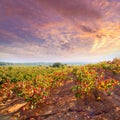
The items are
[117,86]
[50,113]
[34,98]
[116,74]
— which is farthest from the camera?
[116,74]

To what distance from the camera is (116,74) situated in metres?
14.5

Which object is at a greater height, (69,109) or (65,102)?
(65,102)

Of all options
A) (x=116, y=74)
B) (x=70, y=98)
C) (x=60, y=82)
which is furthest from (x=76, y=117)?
(x=116, y=74)

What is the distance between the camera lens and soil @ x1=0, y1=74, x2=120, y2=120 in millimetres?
8484

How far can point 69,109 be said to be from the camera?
918 centimetres

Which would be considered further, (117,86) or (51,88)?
(51,88)

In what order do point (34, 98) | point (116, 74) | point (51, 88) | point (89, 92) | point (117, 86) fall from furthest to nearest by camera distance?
point (116, 74) → point (51, 88) → point (117, 86) → point (89, 92) → point (34, 98)

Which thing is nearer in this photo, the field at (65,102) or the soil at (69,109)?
the soil at (69,109)

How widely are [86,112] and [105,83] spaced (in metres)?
2.78

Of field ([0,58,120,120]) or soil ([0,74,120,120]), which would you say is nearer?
soil ([0,74,120,120])

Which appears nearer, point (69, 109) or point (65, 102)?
point (69, 109)

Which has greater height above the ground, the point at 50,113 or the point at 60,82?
the point at 60,82

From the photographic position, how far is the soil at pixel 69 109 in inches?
334

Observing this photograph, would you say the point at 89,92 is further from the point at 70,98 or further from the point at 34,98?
the point at 34,98
